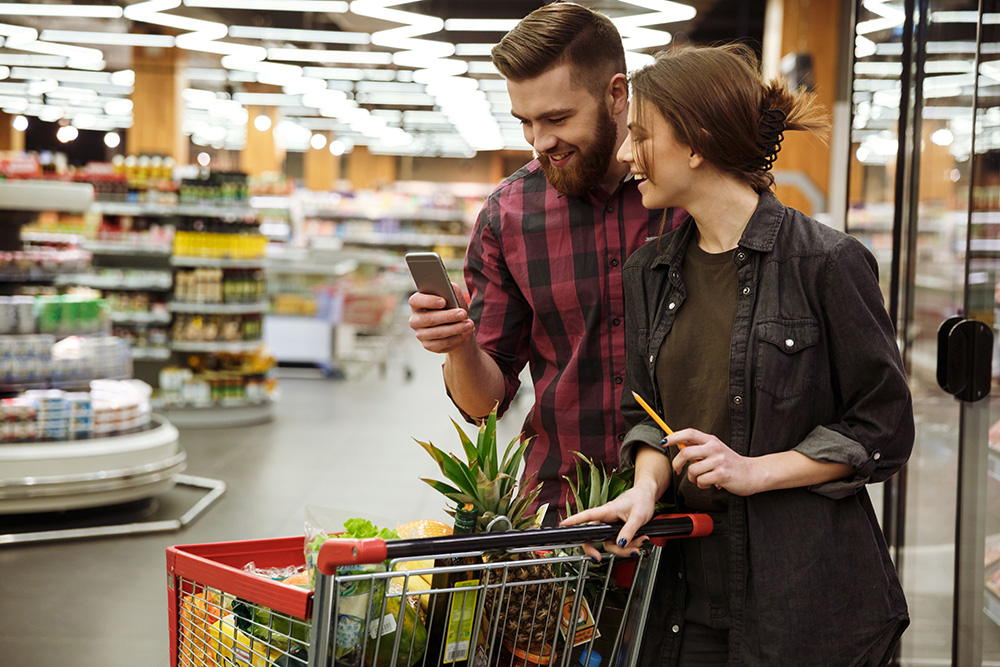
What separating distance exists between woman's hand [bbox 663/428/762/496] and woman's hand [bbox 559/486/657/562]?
96 millimetres

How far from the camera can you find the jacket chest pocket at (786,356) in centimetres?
140

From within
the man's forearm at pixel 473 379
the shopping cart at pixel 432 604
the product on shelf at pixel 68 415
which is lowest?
the product on shelf at pixel 68 415

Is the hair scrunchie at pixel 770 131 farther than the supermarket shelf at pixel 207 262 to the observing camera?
No

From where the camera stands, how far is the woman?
138 cm

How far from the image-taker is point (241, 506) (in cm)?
599

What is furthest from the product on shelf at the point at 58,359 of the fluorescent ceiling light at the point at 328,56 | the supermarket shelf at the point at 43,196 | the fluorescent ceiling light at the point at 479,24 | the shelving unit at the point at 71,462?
the fluorescent ceiling light at the point at 328,56

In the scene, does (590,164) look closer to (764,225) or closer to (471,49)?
(764,225)

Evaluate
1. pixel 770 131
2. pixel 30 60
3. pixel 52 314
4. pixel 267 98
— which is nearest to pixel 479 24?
pixel 52 314

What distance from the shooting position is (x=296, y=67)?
11898 millimetres

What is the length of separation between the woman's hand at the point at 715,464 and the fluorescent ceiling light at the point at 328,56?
32.4 feet

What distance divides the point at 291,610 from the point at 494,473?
0.38 m

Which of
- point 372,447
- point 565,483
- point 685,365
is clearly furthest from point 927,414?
point 372,447

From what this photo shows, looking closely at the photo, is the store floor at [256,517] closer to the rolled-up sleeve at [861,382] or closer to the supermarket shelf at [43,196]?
the rolled-up sleeve at [861,382]

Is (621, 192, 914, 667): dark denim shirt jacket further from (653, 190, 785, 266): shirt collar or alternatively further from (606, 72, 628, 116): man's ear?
(606, 72, 628, 116): man's ear
